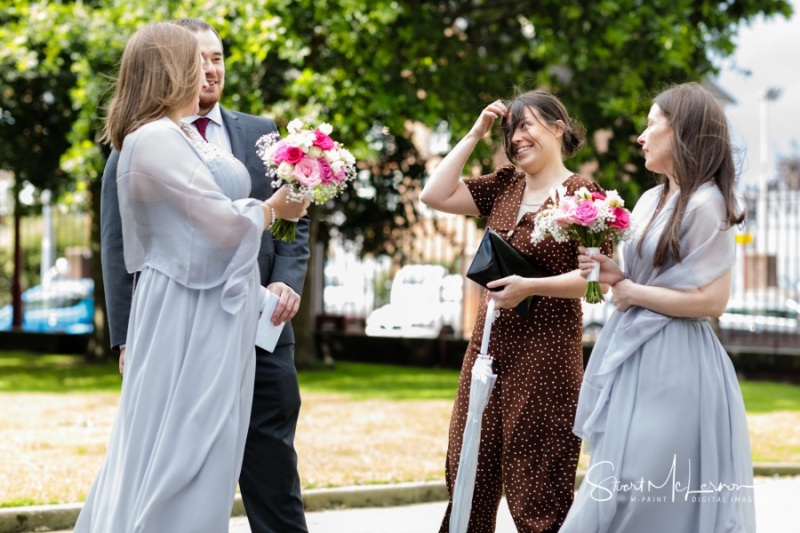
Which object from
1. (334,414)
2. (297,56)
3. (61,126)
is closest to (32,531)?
(334,414)

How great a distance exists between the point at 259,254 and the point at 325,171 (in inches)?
29.7

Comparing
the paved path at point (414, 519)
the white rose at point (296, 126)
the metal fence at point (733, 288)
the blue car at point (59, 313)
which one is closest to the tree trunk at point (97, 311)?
the metal fence at point (733, 288)

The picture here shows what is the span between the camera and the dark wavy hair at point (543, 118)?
16.5 ft

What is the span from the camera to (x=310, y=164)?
13.6 ft

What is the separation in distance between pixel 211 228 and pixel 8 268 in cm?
4257

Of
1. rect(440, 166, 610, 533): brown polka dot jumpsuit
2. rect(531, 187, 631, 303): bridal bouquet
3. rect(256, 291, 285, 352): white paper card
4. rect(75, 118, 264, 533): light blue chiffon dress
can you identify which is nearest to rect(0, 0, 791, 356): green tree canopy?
rect(440, 166, 610, 533): brown polka dot jumpsuit

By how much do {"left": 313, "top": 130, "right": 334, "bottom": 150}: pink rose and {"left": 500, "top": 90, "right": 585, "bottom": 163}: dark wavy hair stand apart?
1140 mm

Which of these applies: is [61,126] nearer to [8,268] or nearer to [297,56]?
[297,56]

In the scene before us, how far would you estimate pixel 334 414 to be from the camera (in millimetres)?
12297

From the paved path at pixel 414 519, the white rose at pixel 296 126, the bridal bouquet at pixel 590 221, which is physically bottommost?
the paved path at pixel 414 519

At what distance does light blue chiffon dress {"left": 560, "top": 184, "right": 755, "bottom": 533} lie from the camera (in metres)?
4.26

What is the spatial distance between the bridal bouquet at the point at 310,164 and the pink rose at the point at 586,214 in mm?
889

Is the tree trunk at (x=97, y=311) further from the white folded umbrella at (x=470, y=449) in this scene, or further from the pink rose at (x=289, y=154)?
the pink rose at (x=289, y=154)

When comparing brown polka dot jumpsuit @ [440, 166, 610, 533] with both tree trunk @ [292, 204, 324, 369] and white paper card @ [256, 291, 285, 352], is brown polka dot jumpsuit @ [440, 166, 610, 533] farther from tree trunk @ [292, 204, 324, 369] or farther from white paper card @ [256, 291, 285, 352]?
tree trunk @ [292, 204, 324, 369]
